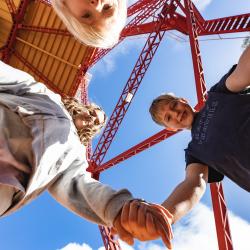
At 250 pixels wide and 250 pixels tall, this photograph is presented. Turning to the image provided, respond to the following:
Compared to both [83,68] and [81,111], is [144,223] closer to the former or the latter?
[81,111]

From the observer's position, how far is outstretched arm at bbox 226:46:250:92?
282 cm

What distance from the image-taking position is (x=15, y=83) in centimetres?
292

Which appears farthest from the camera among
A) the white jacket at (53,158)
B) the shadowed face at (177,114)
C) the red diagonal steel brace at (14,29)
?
the red diagonal steel brace at (14,29)

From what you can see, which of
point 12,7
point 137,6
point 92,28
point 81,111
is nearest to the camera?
point 92,28

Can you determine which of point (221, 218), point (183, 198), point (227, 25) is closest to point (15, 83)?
point (183, 198)

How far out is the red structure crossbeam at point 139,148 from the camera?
816cm

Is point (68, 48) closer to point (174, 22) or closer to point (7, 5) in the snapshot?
point (7, 5)

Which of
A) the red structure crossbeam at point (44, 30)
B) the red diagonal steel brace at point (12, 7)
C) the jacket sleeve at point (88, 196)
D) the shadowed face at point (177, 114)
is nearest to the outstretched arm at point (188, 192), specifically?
the shadowed face at point (177, 114)

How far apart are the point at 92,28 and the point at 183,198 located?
1.41 meters

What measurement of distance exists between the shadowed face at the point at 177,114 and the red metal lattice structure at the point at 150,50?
2.28 meters

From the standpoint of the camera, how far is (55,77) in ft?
47.8

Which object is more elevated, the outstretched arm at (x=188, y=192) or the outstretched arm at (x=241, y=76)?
the outstretched arm at (x=241, y=76)

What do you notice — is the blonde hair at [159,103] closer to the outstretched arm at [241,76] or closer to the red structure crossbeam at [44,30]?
the outstretched arm at [241,76]

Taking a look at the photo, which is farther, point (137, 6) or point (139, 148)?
point (137, 6)
